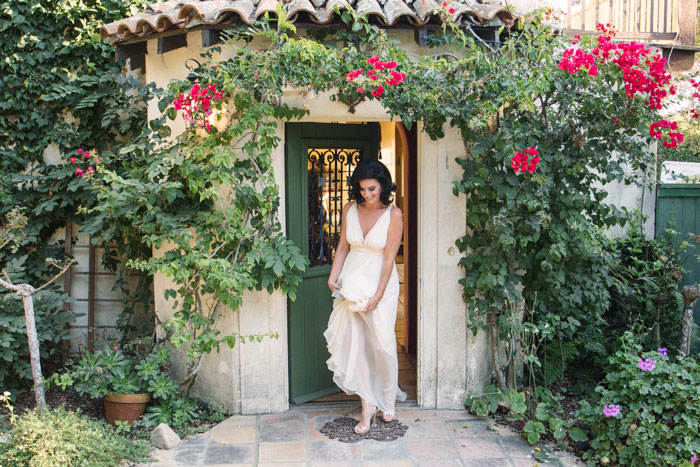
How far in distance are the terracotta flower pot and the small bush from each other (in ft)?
1.01

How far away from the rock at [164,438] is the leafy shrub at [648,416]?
3.02 metres

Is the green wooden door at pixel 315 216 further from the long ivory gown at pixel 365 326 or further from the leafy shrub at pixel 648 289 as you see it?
the leafy shrub at pixel 648 289

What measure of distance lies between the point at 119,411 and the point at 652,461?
3913 mm

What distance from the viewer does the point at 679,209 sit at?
633 cm

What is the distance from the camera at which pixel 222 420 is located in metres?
5.18

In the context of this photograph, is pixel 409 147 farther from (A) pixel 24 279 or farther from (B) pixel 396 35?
(A) pixel 24 279

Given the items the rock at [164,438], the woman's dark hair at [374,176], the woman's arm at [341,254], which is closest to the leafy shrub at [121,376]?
the rock at [164,438]

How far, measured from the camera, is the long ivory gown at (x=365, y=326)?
4816 millimetres

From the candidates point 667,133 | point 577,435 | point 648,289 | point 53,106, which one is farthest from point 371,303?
point 53,106

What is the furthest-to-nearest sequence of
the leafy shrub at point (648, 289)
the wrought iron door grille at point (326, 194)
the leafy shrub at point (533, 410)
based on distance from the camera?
the leafy shrub at point (648, 289) → the wrought iron door grille at point (326, 194) → the leafy shrub at point (533, 410)

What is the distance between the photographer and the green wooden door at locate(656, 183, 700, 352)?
6254 millimetres

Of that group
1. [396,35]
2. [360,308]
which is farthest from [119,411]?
[396,35]

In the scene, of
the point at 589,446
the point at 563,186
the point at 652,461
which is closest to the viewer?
the point at 652,461

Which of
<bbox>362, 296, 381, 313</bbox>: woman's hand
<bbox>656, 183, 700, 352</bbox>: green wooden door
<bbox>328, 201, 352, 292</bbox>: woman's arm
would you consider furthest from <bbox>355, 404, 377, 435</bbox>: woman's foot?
<bbox>656, 183, 700, 352</bbox>: green wooden door
